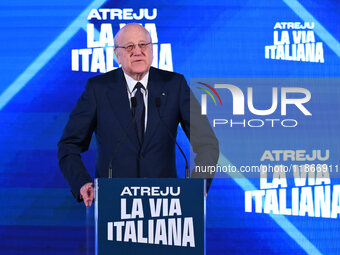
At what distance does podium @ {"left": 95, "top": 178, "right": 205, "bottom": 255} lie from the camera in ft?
6.07

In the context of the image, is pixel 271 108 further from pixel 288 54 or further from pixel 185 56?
pixel 185 56

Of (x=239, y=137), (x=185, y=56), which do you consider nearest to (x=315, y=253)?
(x=239, y=137)

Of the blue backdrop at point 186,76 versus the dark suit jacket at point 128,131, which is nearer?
the dark suit jacket at point 128,131

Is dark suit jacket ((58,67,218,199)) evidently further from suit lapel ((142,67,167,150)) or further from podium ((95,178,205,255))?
podium ((95,178,205,255))

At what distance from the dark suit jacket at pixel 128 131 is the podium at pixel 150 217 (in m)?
0.66

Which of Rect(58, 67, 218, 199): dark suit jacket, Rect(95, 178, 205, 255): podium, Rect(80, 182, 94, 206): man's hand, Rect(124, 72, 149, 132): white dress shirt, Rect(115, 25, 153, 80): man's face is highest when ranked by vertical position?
Rect(115, 25, 153, 80): man's face

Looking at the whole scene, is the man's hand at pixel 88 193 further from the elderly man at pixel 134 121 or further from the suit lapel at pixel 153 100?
the suit lapel at pixel 153 100

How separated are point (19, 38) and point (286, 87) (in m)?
1.86

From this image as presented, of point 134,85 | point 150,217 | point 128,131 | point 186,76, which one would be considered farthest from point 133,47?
point 150,217

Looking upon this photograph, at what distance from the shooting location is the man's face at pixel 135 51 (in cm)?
266

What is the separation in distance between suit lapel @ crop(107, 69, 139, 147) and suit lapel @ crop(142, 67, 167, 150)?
0.25 ft

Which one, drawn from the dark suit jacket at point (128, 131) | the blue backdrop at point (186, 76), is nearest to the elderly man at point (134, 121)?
the dark suit jacket at point (128, 131)

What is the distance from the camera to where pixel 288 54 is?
136 inches

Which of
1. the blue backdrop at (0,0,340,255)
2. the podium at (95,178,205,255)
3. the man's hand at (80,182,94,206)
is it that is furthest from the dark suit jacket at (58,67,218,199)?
the blue backdrop at (0,0,340,255)
